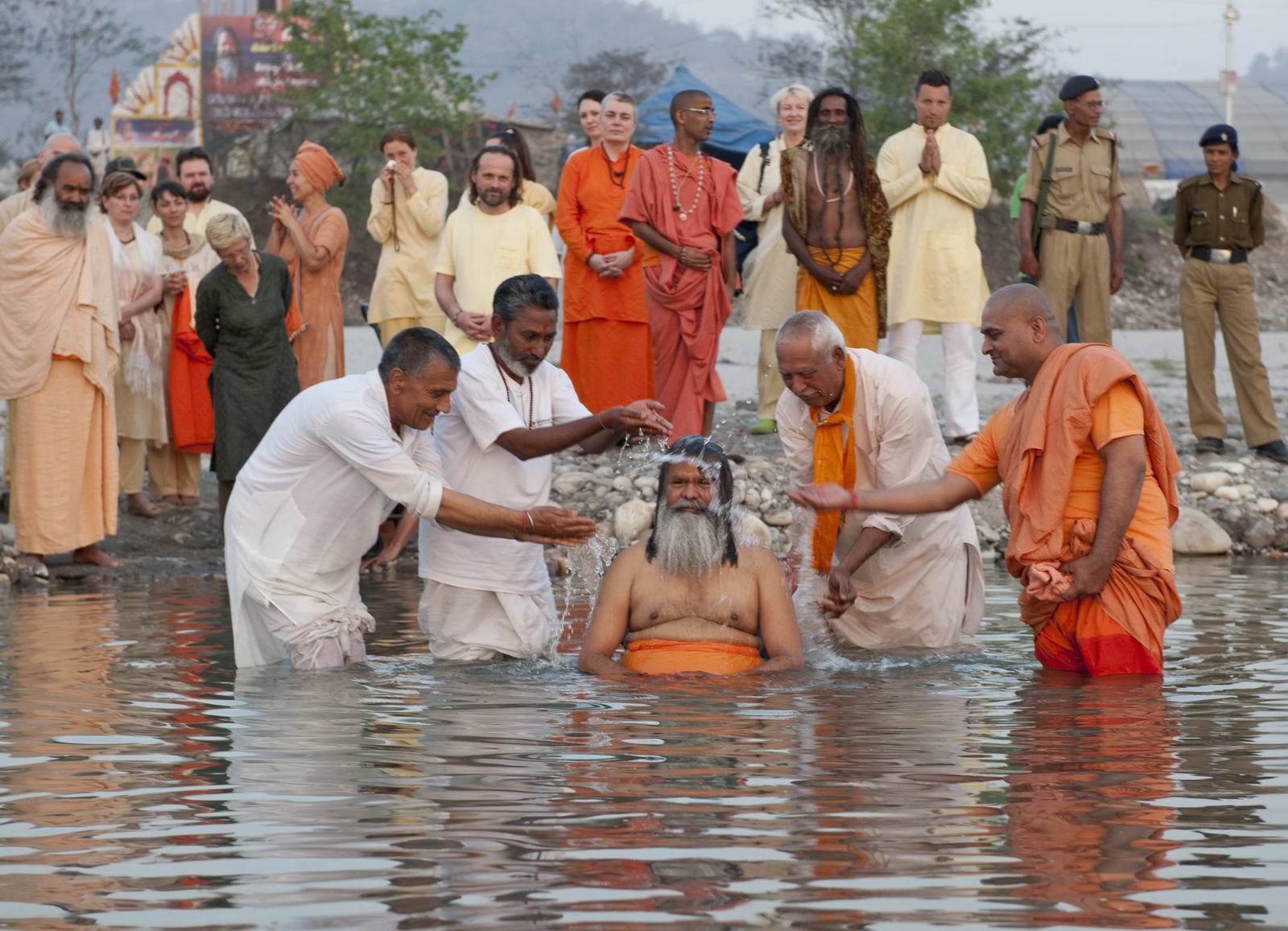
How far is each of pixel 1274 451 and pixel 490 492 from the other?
300 inches

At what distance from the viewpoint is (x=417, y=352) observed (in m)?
7.42

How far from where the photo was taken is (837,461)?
799 centimetres

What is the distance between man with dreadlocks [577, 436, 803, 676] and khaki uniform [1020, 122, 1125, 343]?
585 cm

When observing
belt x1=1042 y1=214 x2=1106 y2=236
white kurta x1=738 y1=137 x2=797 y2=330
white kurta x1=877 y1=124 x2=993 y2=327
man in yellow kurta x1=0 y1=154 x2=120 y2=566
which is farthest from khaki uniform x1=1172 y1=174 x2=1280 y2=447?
man in yellow kurta x1=0 y1=154 x2=120 y2=566

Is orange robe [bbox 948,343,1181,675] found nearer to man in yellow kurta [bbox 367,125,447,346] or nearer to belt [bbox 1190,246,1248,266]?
man in yellow kurta [bbox 367,125,447,346]

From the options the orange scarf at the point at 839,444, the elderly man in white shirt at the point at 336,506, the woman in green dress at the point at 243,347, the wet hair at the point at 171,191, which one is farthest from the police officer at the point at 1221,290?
the elderly man in white shirt at the point at 336,506

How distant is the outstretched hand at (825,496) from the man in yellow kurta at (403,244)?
564cm

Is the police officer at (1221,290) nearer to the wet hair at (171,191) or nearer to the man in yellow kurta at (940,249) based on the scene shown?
the man in yellow kurta at (940,249)

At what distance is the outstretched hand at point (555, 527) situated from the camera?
743cm

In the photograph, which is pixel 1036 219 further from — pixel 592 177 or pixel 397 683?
pixel 397 683

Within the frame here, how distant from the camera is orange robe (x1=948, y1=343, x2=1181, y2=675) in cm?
734

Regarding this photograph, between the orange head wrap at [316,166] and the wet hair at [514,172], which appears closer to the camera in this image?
the wet hair at [514,172]

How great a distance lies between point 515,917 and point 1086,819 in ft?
5.44

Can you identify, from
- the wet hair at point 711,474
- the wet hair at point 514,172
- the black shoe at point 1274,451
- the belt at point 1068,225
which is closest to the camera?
the wet hair at point 711,474
